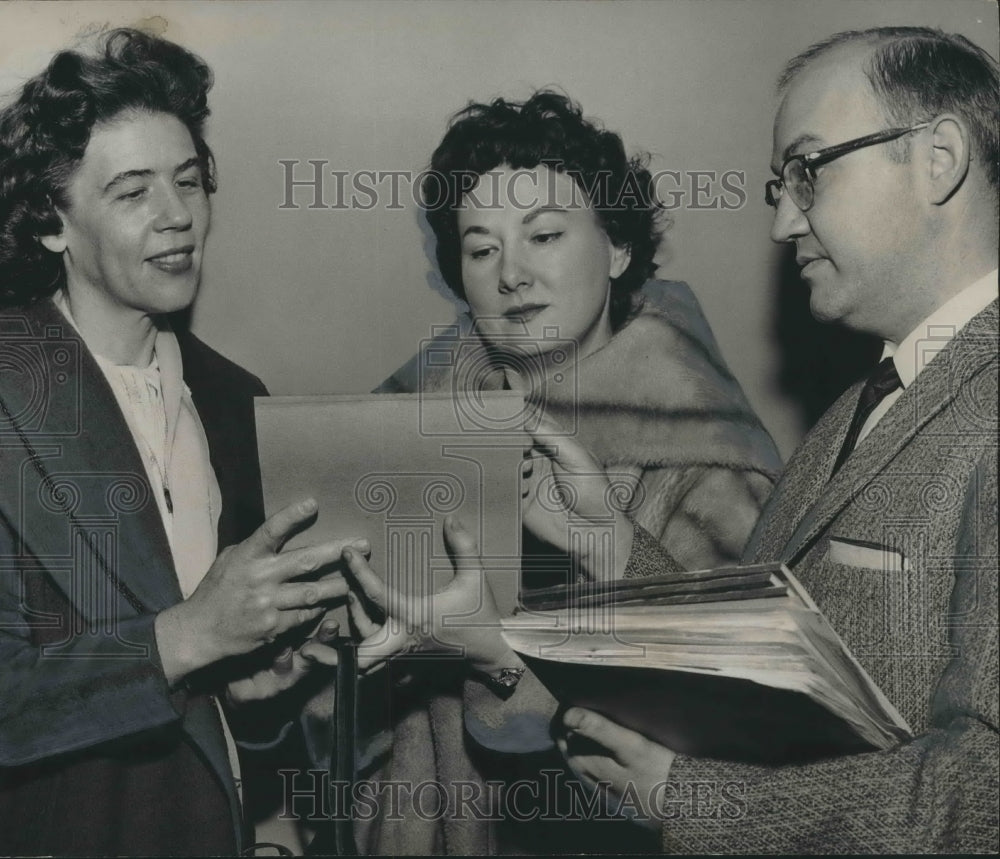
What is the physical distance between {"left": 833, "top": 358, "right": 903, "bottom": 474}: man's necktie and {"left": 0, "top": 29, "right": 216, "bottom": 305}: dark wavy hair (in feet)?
4.01

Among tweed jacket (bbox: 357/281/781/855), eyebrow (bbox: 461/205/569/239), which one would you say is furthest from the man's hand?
eyebrow (bbox: 461/205/569/239)

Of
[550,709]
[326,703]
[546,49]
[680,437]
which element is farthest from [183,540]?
[546,49]

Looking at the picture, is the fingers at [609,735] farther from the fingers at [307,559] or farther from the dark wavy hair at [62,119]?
the dark wavy hair at [62,119]

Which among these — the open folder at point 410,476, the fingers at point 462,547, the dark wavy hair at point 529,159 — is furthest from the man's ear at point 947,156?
the fingers at point 462,547

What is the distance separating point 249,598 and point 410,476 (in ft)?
1.13

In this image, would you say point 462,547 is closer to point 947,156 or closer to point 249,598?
point 249,598

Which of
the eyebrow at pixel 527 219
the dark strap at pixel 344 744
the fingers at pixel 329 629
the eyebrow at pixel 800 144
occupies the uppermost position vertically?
the eyebrow at pixel 800 144

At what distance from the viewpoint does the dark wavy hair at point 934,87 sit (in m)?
1.82

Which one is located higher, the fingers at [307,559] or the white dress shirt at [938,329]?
the white dress shirt at [938,329]

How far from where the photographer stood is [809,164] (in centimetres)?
188

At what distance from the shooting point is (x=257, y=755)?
2098 mm

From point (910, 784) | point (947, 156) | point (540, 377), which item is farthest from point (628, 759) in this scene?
point (947, 156)

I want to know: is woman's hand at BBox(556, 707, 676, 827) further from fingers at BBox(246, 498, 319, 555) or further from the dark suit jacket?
the dark suit jacket

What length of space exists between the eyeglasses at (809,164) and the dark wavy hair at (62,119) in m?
1.02
